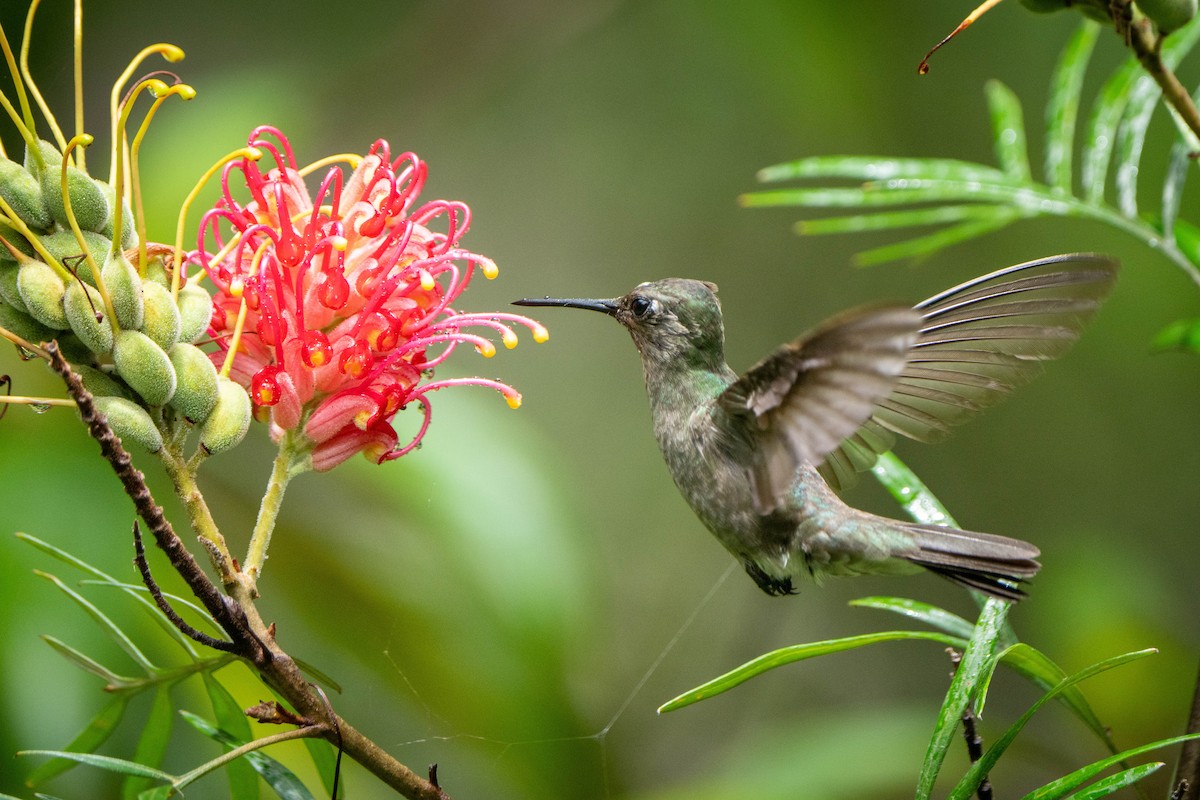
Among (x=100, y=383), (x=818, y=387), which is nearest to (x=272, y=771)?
(x=100, y=383)

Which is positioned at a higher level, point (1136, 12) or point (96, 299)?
point (1136, 12)

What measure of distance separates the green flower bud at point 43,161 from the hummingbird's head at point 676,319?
19.7 inches

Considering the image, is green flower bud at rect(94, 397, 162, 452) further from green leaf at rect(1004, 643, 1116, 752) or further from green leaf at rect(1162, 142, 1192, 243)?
green leaf at rect(1162, 142, 1192, 243)

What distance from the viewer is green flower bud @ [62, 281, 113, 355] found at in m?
0.69

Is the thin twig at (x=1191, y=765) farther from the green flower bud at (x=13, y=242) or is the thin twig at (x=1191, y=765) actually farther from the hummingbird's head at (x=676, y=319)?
the green flower bud at (x=13, y=242)

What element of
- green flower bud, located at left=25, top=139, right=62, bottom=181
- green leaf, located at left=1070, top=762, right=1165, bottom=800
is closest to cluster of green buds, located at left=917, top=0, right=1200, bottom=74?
green leaf, located at left=1070, top=762, right=1165, bottom=800

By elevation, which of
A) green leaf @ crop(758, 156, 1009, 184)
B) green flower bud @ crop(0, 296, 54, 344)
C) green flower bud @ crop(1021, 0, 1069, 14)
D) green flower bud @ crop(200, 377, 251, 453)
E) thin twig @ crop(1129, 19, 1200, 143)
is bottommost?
green flower bud @ crop(200, 377, 251, 453)

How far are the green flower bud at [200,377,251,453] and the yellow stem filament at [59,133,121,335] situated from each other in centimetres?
9

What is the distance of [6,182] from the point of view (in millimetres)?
685

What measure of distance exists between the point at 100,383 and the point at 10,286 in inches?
3.3

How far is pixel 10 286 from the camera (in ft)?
2.32

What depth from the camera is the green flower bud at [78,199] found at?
27.2 inches

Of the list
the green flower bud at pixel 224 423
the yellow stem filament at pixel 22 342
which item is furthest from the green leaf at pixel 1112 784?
the yellow stem filament at pixel 22 342

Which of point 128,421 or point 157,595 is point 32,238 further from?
point 157,595
